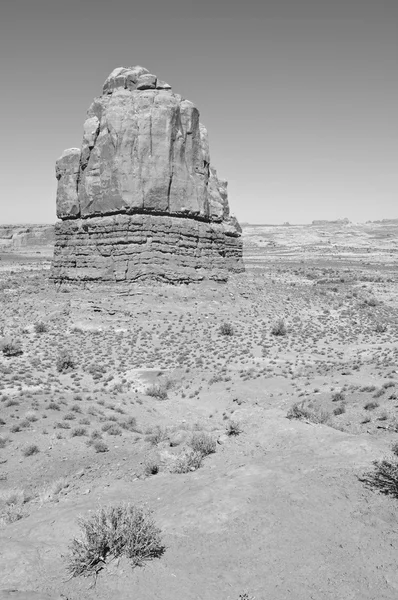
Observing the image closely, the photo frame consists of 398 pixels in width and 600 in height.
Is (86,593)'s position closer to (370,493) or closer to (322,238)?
(370,493)

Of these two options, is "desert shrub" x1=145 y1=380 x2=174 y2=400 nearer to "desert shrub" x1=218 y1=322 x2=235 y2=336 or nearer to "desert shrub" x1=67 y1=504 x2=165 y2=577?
"desert shrub" x1=218 y1=322 x2=235 y2=336

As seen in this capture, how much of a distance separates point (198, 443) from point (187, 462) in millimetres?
1082

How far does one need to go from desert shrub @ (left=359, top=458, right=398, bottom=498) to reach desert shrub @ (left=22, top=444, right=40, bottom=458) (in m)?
9.29

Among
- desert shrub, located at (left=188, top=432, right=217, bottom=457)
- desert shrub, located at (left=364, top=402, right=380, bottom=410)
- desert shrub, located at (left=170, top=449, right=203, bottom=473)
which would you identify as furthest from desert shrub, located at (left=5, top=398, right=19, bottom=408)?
desert shrub, located at (left=364, top=402, right=380, bottom=410)

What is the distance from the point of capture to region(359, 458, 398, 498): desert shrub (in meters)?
7.65

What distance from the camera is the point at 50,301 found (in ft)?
104

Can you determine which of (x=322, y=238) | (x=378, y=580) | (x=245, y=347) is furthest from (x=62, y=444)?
(x=322, y=238)

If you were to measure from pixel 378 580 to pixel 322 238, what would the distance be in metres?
174

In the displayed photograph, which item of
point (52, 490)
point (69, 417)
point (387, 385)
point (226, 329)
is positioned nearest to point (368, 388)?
point (387, 385)

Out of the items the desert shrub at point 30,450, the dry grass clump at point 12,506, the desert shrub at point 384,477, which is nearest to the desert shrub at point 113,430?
the desert shrub at point 30,450

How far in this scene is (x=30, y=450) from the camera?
1210 centimetres

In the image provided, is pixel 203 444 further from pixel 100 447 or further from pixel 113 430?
pixel 113 430

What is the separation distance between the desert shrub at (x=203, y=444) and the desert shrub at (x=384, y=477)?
4.20m

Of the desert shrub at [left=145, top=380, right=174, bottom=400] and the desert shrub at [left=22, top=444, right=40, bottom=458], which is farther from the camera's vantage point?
the desert shrub at [left=145, top=380, right=174, bottom=400]
